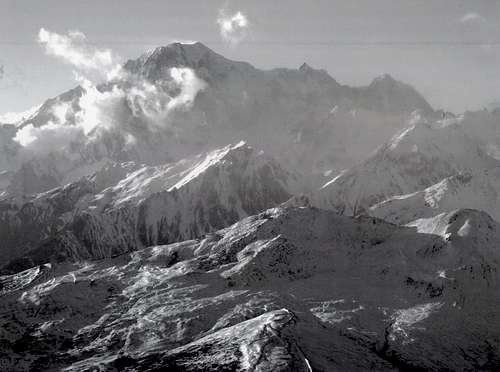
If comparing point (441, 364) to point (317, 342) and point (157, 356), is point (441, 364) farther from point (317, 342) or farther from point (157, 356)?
point (157, 356)

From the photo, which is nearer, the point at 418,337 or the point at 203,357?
the point at 203,357

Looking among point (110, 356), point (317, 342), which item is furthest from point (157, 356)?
point (317, 342)

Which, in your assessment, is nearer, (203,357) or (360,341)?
(203,357)

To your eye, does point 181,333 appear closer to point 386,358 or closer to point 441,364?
point 386,358

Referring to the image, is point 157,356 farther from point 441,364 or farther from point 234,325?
point 441,364

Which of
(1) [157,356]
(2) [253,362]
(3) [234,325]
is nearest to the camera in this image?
(2) [253,362]

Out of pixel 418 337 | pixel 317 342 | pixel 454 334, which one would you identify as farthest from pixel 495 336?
pixel 317 342

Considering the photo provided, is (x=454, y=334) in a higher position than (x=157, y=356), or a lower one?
lower

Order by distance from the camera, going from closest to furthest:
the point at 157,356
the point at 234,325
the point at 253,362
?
1. the point at 253,362
2. the point at 157,356
3. the point at 234,325

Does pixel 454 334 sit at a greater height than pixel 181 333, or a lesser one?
lesser
